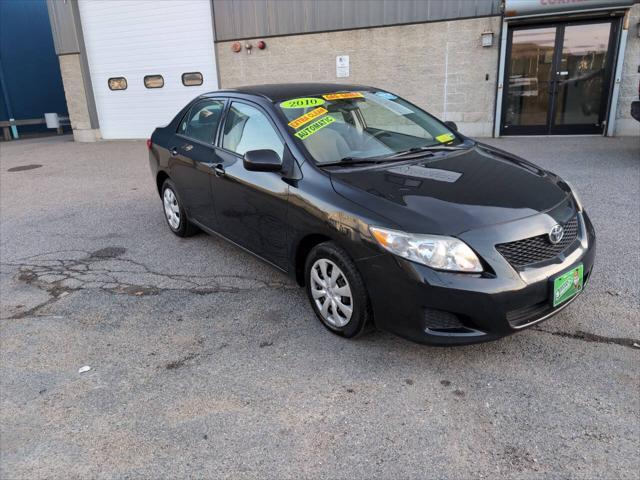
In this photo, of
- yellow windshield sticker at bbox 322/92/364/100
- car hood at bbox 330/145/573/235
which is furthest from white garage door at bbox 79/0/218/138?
car hood at bbox 330/145/573/235

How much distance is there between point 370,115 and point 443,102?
811 centimetres

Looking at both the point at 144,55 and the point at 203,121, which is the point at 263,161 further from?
the point at 144,55

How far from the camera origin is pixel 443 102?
1150 centimetres

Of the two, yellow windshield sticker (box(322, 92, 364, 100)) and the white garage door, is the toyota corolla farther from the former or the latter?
the white garage door

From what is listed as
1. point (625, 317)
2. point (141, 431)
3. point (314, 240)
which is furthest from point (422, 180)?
point (141, 431)

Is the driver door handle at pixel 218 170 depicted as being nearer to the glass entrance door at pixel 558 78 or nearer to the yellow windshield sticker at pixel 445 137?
the yellow windshield sticker at pixel 445 137

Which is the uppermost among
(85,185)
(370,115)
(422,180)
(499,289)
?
(370,115)

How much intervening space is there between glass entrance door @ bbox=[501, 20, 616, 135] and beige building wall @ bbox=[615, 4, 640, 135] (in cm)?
27

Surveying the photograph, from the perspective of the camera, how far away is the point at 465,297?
8.63ft

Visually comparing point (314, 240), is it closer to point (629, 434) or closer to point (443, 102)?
point (629, 434)

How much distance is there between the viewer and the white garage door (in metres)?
13.9

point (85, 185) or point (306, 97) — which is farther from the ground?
point (306, 97)

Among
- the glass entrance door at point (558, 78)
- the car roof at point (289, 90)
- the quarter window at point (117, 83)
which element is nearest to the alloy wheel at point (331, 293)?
the car roof at point (289, 90)

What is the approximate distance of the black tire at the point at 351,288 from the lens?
3.00 meters
